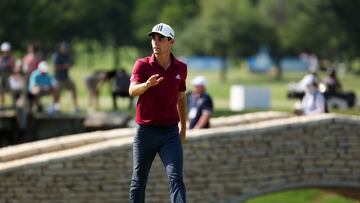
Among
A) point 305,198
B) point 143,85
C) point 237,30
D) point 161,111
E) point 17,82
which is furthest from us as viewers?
point 237,30

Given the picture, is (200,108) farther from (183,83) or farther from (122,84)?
(122,84)

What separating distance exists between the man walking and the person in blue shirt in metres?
6.43

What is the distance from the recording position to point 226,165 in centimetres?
1526

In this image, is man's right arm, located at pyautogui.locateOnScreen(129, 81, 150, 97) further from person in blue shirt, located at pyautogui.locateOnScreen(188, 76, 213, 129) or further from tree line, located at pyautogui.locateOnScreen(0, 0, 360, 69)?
tree line, located at pyautogui.locateOnScreen(0, 0, 360, 69)

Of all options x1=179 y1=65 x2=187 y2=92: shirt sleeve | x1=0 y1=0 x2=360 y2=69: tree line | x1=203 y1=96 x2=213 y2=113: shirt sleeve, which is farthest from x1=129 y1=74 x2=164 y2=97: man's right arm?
x1=0 y1=0 x2=360 y2=69: tree line

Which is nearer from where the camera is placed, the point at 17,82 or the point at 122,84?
the point at 17,82

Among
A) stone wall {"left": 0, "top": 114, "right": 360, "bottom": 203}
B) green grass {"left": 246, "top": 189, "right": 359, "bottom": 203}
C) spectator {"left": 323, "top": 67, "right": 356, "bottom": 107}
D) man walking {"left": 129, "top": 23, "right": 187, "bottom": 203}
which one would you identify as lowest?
green grass {"left": 246, "top": 189, "right": 359, "bottom": 203}

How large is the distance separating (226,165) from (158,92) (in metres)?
5.98

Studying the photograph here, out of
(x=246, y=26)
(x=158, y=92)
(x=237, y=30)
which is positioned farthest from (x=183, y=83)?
(x=246, y=26)

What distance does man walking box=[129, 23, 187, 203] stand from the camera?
932 cm

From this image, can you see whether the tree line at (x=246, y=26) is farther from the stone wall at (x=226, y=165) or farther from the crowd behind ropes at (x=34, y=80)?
the stone wall at (x=226, y=165)

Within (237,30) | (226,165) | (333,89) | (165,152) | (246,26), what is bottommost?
(226,165)

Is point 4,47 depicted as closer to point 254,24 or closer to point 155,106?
point 155,106

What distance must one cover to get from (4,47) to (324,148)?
33.8 ft
